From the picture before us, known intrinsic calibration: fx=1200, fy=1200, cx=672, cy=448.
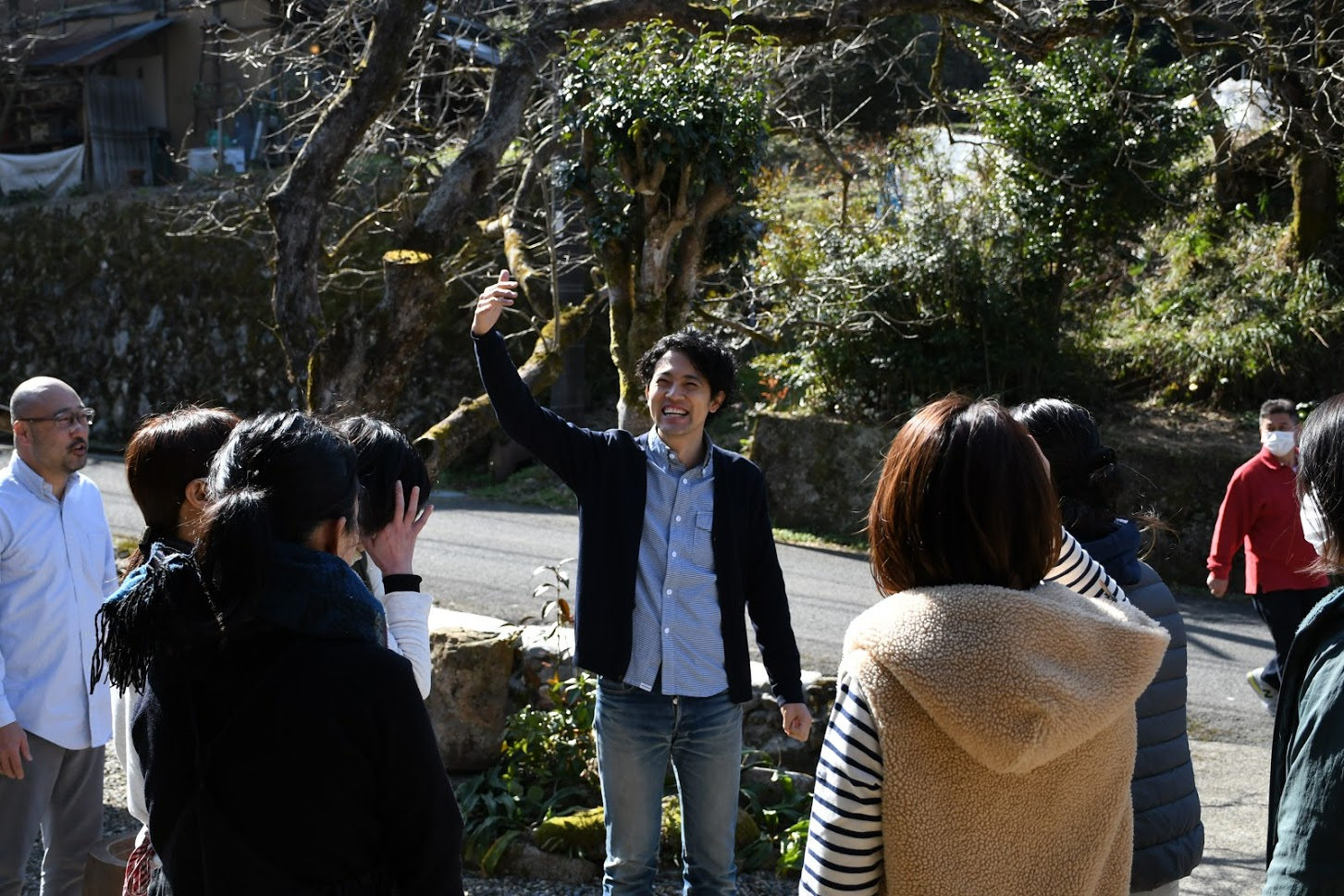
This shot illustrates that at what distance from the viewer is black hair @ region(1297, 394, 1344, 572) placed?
183cm

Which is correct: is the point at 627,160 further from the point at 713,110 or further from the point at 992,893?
the point at 992,893

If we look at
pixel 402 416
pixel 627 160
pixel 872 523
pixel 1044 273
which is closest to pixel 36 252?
pixel 402 416

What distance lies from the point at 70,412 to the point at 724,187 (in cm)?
235

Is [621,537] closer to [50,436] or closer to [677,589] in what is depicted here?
[677,589]

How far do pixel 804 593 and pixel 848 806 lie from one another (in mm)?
8042

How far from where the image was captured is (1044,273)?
11961 mm

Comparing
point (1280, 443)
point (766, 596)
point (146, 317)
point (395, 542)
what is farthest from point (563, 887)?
point (146, 317)

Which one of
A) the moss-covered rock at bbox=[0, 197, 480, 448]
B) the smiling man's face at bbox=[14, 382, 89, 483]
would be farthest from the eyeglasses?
the moss-covered rock at bbox=[0, 197, 480, 448]

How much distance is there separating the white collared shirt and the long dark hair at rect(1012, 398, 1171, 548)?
2.45 metres

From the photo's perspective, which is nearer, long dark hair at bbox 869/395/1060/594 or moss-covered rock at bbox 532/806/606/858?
long dark hair at bbox 869/395/1060/594

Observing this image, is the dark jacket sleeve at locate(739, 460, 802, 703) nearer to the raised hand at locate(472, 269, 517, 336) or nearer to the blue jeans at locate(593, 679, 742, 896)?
the blue jeans at locate(593, 679, 742, 896)

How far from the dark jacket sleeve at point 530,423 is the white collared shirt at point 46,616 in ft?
3.87

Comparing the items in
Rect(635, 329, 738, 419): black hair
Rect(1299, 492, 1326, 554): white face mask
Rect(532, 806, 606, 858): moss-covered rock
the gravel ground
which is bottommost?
the gravel ground

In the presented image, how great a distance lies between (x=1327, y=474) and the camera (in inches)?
73.2
